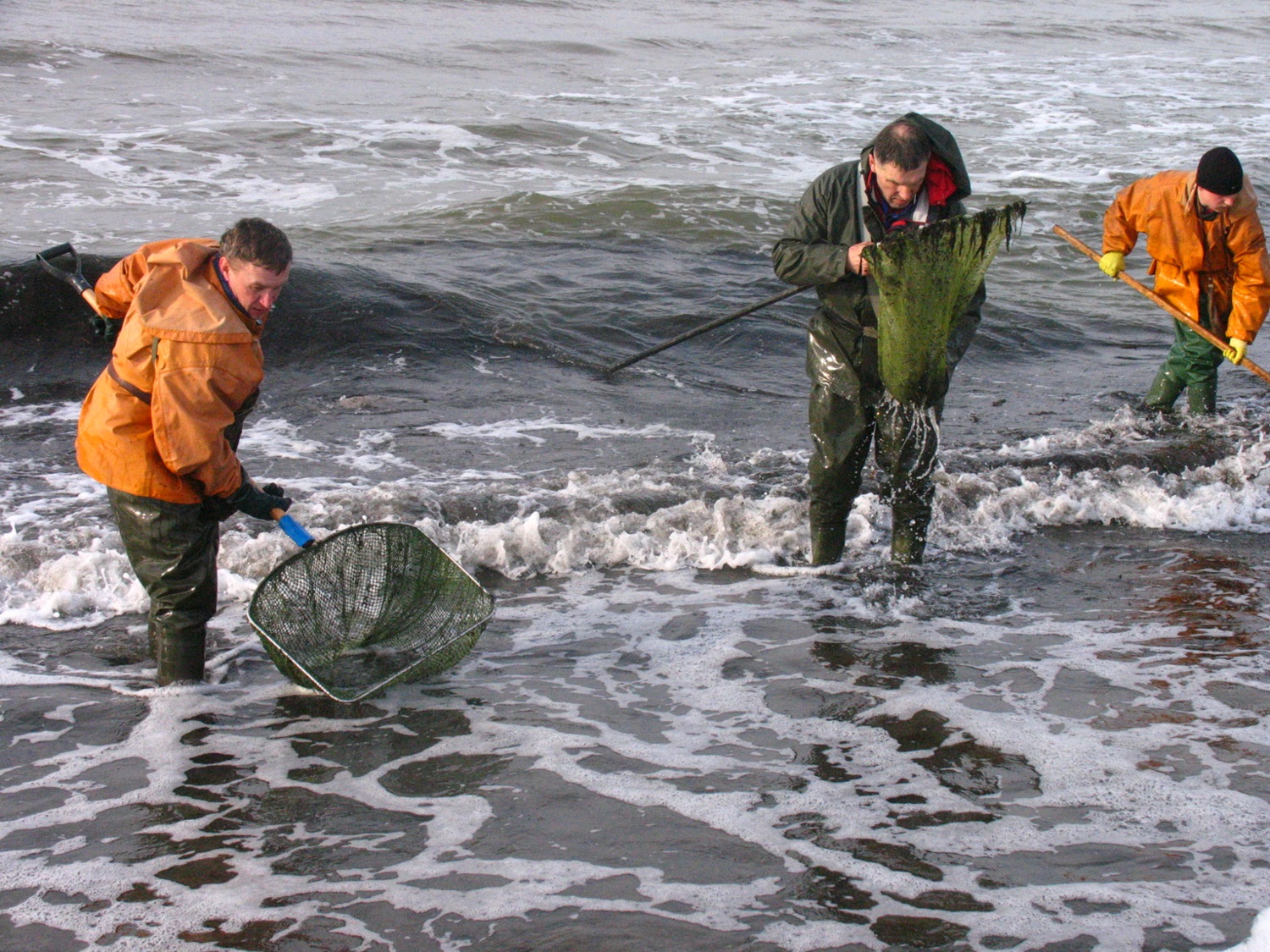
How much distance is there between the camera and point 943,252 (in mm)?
4254

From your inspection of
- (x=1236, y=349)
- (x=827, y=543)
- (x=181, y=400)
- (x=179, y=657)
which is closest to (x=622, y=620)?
(x=827, y=543)

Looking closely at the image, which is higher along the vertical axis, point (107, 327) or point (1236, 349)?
point (107, 327)

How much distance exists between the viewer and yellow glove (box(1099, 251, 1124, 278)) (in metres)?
6.71

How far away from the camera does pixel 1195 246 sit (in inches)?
256

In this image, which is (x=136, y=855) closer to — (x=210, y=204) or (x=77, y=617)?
(x=77, y=617)

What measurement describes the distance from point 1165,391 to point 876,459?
Answer: 3.52 m

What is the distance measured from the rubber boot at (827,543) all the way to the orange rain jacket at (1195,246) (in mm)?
2791

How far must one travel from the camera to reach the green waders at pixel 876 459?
15.6 ft

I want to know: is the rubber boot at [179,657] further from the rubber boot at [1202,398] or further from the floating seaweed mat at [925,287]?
the rubber boot at [1202,398]

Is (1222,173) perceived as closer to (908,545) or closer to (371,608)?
(908,545)

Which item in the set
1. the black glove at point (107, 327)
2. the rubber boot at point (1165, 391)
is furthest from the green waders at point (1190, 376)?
the black glove at point (107, 327)

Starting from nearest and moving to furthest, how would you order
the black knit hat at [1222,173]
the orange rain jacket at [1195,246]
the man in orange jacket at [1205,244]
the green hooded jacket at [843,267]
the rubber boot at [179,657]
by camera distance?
the rubber boot at [179,657] → the green hooded jacket at [843,267] → the black knit hat at [1222,173] → the man in orange jacket at [1205,244] → the orange rain jacket at [1195,246]

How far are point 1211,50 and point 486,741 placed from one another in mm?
27128

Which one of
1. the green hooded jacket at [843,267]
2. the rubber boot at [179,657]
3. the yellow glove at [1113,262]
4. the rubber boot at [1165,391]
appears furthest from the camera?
the rubber boot at [1165,391]
